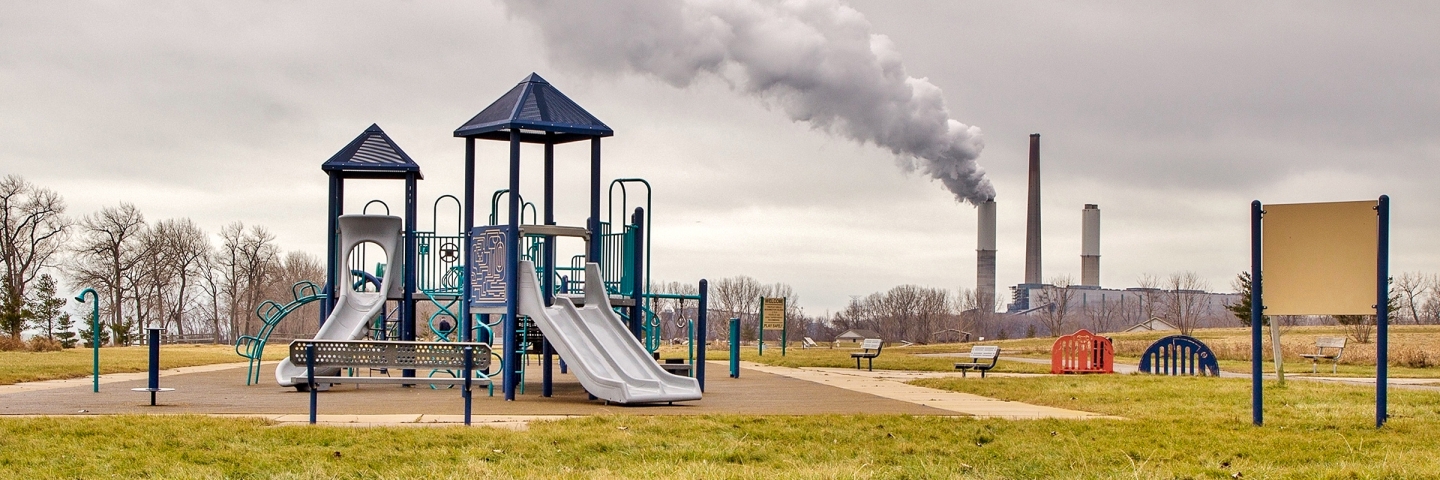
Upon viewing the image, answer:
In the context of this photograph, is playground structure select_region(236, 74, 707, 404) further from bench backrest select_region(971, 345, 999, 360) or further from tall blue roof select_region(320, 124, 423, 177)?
bench backrest select_region(971, 345, 999, 360)

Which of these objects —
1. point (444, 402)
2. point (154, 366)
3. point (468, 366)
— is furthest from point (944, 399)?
point (154, 366)

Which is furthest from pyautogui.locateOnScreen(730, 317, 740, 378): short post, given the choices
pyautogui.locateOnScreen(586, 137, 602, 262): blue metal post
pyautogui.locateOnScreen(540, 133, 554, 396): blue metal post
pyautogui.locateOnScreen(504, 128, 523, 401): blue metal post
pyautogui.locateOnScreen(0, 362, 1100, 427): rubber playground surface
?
pyautogui.locateOnScreen(504, 128, 523, 401): blue metal post

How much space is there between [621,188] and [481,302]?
277 cm

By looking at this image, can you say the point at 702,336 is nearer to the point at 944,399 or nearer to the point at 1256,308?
the point at 944,399

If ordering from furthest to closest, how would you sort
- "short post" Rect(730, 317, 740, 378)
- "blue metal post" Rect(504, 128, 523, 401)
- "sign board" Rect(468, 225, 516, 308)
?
"short post" Rect(730, 317, 740, 378) → "sign board" Rect(468, 225, 516, 308) → "blue metal post" Rect(504, 128, 523, 401)

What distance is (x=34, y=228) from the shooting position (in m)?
62.9

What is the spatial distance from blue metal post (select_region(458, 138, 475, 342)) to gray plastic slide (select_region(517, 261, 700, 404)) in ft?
2.74

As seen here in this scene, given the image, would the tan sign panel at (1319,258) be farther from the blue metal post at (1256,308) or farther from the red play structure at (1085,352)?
the red play structure at (1085,352)

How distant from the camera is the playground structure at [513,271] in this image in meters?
14.8

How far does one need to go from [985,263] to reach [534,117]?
7970 cm

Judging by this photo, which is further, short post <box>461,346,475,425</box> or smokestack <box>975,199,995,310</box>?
smokestack <box>975,199,995,310</box>

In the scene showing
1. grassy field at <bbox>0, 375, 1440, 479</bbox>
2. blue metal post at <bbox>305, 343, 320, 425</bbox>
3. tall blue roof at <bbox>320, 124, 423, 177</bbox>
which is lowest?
grassy field at <bbox>0, 375, 1440, 479</bbox>

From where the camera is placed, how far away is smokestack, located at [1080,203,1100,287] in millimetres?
102438

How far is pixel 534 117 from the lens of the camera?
614 inches
